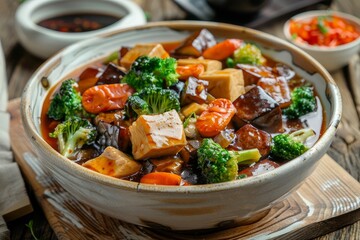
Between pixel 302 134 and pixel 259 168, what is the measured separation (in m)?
0.45

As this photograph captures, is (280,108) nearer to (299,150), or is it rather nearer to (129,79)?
(299,150)

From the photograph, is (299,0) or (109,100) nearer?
(109,100)

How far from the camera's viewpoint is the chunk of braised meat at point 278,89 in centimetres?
333

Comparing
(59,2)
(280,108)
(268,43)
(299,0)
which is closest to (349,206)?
(280,108)

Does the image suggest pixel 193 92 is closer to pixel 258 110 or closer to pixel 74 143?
pixel 258 110

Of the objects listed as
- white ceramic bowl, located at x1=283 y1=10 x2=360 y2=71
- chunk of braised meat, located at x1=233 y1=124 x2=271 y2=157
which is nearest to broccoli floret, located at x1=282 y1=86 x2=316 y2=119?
chunk of braised meat, located at x1=233 y1=124 x2=271 y2=157

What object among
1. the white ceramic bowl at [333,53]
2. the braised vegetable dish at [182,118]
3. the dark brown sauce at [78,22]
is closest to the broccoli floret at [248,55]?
the braised vegetable dish at [182,118]

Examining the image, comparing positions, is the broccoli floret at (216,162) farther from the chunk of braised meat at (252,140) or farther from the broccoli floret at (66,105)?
the broccoli floret at (66,105)

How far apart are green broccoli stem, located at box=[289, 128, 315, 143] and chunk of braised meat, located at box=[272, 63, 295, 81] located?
61 cm

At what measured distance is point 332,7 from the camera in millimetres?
6062

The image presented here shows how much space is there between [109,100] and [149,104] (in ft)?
1.00

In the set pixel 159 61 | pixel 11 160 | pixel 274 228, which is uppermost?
pixel 159 61

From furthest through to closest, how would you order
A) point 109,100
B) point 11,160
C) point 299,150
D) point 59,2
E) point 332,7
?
point 332,7 < point 59,2 < point 11,160 < point 109,100 < point 299,150

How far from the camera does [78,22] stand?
17.7 feet
